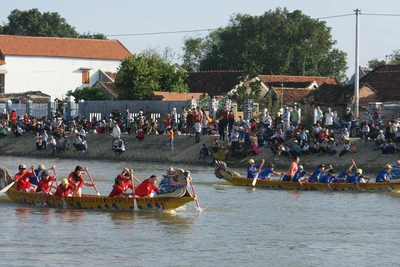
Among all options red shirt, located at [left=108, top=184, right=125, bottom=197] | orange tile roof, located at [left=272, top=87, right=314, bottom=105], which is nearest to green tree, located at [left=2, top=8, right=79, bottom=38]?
orange tile roof, located at [left=272, top=87, right=314, bottom=105]

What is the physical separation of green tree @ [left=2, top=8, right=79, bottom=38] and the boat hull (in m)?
67.5

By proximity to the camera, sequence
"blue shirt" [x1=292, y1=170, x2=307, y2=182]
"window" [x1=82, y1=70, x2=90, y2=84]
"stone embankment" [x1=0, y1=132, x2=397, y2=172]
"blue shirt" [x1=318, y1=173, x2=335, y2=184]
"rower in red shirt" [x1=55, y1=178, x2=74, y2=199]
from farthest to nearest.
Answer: "window" [x1=82, y1=70, x2=90, y2=84], "stone embankment" [x1=0, y1=132, x2=397, y2=172], "blue shirt" [x1=292, y1=170, x2=307, y2=182], "blue shirt" [x1=318, y1=173, x2=335, y2=184], "rower in red shirt" [x1=55, y1=178, x2=74, y2=199]

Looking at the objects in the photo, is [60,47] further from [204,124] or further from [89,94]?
[204,124]

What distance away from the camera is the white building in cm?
7400

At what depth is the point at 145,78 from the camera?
60.2m

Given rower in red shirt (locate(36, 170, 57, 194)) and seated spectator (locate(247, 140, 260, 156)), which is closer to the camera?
rower in red shirt (locate(36, 170, 57, 194))

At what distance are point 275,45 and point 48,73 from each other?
1976 centimetres

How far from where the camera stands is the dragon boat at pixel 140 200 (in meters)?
24.2

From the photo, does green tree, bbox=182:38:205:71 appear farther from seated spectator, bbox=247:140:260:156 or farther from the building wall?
seated spectator, bbox=247:140:260:156

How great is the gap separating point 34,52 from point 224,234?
55.4 meters

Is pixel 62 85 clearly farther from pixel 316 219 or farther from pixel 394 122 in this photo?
pixel 316 219

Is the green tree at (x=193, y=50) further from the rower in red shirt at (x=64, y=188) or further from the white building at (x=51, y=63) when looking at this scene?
the rower in red shirt at (x=64, y=188)

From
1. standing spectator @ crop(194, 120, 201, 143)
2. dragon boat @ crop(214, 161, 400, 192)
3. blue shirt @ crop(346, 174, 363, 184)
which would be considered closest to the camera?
dragon boat @ crop(214, 161, 400, 192)

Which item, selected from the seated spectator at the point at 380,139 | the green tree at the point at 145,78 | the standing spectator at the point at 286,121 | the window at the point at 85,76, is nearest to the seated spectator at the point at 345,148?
the seated spectator at the point at 380,139
